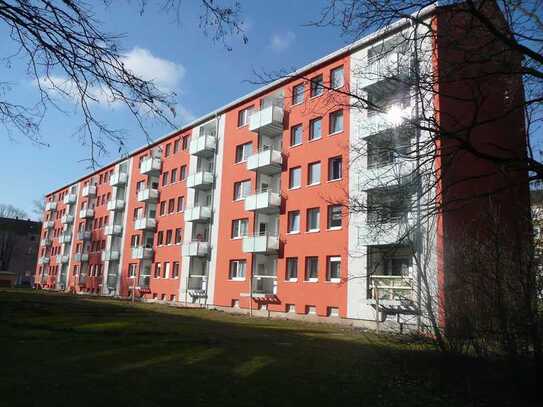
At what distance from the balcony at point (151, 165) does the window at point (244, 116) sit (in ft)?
45.0

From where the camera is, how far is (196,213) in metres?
39.3

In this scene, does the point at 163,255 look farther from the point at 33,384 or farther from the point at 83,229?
the point at 33,384

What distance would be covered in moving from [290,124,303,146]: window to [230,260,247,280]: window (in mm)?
8840

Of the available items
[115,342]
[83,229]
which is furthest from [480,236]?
[83,229]

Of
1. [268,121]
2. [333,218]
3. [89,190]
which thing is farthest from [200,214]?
[89,190]

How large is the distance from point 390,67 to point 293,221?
23.2 meters

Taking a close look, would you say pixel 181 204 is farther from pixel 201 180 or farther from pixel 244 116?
pixel 244 116

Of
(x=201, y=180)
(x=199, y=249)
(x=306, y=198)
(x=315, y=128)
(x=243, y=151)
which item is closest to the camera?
(x=306, y=198)

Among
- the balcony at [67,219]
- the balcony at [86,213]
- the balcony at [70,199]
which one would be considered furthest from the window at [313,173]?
the balcony at [67,219]

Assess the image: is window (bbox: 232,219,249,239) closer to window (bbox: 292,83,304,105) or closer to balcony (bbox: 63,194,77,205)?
window (bbox: 292,83,304,105)

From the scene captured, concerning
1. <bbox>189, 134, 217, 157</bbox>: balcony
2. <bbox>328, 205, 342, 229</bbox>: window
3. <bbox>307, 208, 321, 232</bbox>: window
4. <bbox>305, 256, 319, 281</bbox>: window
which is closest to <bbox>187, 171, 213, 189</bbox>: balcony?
<bbox>189, 134, 217, 157</bbox>: balcony

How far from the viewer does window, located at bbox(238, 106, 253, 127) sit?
124 feet

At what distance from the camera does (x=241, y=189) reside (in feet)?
121

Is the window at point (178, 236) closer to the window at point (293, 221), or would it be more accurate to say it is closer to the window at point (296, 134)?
the window at point (293, 221)
